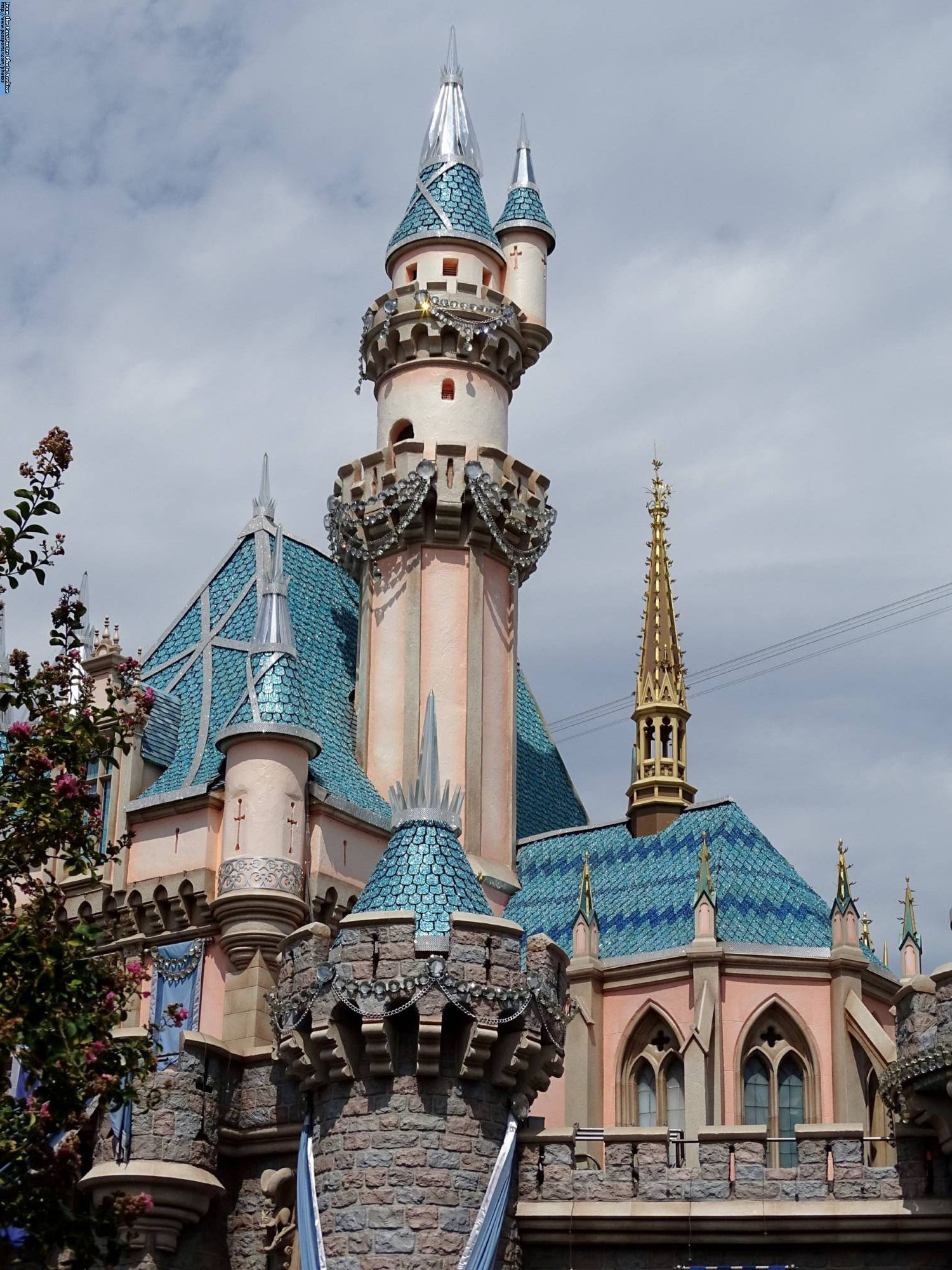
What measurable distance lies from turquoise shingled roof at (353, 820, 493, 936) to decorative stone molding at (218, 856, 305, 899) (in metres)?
5.46

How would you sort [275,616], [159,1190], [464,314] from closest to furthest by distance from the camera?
[159,1190]
[275,616]
[464,314]

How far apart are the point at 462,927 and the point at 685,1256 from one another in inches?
162

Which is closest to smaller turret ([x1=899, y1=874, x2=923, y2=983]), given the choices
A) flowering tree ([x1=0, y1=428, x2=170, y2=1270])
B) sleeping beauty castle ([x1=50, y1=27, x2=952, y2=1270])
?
sleeping beauty castle ([x1=50, y1=27, x2=952, y2=1270])

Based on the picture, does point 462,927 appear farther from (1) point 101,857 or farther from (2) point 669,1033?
(2) point 669,1033

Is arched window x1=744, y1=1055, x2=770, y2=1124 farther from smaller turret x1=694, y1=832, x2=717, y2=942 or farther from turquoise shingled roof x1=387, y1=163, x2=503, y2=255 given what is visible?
turquoise shingled roof x1=387, y1=163, x2=503, y2=255

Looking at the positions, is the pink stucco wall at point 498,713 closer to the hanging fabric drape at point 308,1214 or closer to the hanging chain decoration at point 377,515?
the hanging chain decoration at point 377,515

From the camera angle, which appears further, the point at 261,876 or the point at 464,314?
the point at 464,314

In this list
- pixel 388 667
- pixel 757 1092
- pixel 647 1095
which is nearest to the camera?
pixel 757 1092

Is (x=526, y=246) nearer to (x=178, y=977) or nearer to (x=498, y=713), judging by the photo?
(x=498, y=713)

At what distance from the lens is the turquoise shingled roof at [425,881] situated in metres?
23.2

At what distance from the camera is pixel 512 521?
117 feet

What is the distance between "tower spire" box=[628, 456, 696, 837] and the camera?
125ft

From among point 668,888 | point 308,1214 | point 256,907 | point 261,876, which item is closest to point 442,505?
point 668,888

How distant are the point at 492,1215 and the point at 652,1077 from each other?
1201 cm
